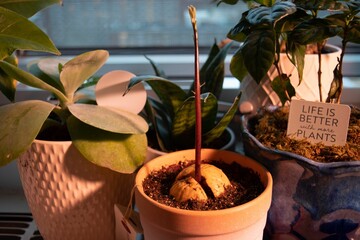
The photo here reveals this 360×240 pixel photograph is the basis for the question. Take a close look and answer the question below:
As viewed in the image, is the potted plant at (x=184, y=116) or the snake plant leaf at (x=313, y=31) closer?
the snake plant leaf at (x=313, y=31)

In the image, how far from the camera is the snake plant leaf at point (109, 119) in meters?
0.56

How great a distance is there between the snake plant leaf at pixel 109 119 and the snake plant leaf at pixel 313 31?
0.23m

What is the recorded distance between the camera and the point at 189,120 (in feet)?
2.18

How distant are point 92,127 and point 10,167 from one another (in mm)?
410

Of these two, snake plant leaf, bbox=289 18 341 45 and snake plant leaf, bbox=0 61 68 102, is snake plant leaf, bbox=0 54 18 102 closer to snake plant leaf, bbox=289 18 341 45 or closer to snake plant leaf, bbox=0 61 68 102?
snake plant leaf, bbox=0 61 68 102

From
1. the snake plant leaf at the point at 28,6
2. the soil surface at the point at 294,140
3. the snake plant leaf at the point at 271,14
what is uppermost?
the snake plant leaf at the point at 271,14

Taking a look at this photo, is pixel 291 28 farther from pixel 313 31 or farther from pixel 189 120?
pixel 189 120

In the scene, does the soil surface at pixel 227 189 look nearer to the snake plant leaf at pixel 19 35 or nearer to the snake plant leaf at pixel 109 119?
the snake plant leaf at pixel 109 119

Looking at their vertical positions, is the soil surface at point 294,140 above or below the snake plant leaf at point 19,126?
below

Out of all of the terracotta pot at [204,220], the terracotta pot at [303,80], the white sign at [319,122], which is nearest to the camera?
the terracotta pot at [204,220]

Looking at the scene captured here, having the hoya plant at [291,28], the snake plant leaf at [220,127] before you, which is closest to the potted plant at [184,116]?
the snake plant leaf at [220,127]

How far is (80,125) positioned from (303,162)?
30 cm

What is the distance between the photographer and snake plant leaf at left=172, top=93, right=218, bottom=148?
A: 64 centimetres

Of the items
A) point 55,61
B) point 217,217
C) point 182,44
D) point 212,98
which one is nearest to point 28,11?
point 55,61
